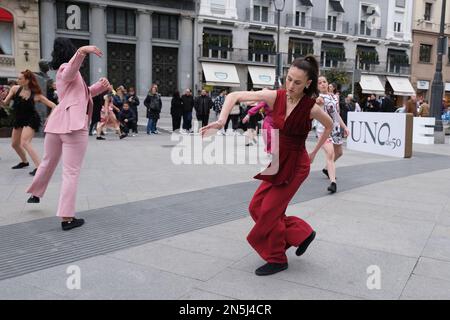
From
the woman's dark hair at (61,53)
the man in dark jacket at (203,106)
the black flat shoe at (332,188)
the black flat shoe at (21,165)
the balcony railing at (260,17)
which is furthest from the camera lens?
the balcony railing at (260,17)

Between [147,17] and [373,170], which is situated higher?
[147,17]

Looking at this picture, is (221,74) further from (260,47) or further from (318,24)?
(318,24)

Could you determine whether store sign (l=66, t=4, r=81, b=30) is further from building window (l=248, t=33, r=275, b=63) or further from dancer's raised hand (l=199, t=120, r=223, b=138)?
dancer's raised hand (l=199, t=120, r=223, b=138)

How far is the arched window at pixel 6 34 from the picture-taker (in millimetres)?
27766

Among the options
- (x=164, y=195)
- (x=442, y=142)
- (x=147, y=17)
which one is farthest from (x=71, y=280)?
(x=147, y=17)

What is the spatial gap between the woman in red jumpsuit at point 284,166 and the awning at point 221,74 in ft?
103

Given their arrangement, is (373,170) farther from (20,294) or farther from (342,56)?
(342,56)

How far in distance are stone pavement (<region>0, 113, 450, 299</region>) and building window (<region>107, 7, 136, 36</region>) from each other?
2551cm

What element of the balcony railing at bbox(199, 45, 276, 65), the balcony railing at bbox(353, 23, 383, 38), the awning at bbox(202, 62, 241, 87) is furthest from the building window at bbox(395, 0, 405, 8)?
the awning at bbox(202, 62, 241, 87)

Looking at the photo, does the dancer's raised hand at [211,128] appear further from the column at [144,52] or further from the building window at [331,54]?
the building window at [331,54]

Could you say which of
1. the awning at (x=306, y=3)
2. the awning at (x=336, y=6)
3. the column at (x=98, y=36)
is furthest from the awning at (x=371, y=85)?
the column at (x=98, y=36)

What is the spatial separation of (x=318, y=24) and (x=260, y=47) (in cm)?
619
